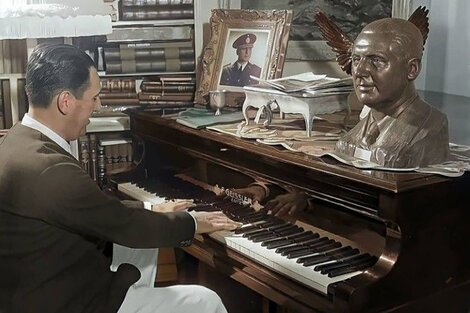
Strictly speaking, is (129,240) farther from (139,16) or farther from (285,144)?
(139,16)

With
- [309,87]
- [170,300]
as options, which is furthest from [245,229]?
[309,87]

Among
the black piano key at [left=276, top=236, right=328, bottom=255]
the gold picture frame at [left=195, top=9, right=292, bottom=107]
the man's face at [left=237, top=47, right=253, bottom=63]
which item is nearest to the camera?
the black piano key at [left=276, top=236, right=328, bottom=255]

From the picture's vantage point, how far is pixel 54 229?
5.69ft

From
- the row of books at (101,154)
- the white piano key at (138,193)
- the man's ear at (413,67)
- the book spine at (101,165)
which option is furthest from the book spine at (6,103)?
the man's ear at (413,67)

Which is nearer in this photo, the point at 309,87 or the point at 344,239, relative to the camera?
the point at 344,239

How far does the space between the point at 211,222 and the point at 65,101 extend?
1.93ft

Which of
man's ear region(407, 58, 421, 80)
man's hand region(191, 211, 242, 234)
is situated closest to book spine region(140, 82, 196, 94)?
man's hand region(191, 211, 242, 234)

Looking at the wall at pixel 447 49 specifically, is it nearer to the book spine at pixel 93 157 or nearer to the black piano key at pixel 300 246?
the black piano key at pixel 300 246

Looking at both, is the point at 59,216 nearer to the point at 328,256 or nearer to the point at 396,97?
the point at 328,256

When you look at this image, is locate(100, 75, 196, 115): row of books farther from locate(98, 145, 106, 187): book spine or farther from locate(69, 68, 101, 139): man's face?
locate(69, 68, 101, 139): man's face

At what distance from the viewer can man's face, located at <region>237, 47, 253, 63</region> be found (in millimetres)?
2889

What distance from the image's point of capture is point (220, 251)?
2215 mm

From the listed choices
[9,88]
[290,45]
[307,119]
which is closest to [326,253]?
[307,119]

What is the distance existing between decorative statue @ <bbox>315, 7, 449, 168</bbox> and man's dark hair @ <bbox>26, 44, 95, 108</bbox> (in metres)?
0.78
